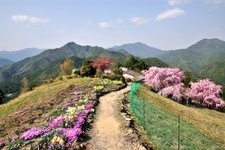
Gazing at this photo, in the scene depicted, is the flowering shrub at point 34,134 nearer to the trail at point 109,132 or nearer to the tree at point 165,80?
→ the trail at point 109,132

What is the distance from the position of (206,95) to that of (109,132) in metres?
51.6

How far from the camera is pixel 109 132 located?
91.1 ft

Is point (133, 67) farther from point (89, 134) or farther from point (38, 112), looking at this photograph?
point (89, 134)

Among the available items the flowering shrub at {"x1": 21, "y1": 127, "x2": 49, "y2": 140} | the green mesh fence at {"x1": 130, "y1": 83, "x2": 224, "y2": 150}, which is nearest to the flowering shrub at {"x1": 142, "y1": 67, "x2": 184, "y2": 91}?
the green mesh fence at {"x1": 130, "y1": 83, "x2": 224, "y2": 150}

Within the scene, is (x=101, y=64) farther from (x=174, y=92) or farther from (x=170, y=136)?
(x=170, y=136)

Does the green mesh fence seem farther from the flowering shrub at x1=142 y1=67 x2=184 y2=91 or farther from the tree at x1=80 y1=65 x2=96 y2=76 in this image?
the tree at x1=80 y1=65 x2=96 y2=76

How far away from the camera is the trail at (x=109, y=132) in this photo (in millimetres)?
24172

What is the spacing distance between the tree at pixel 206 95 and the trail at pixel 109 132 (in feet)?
130

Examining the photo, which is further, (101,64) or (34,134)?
(101,64)

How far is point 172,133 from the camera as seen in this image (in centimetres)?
2869

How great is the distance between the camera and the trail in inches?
952

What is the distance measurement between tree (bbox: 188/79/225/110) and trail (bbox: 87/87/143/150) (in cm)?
3971

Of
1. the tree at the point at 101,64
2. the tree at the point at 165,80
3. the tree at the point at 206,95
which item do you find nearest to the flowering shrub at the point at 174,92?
the tree at the point at 165,80

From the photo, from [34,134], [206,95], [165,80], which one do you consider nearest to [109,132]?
[34,134]
